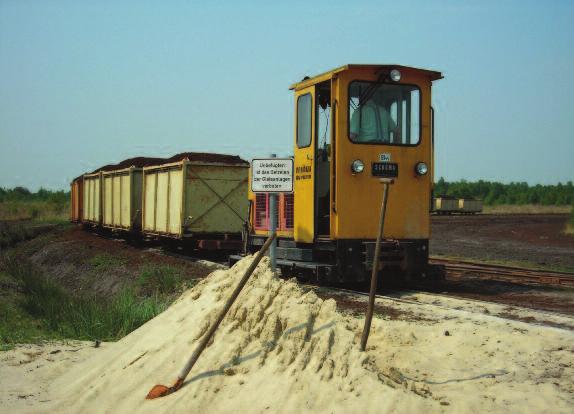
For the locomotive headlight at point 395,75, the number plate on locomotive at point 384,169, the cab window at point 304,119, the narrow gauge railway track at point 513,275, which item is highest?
the locomotive headlight at point 395,75

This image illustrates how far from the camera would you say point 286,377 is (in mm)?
5160

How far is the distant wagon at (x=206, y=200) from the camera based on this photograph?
18.3 metres

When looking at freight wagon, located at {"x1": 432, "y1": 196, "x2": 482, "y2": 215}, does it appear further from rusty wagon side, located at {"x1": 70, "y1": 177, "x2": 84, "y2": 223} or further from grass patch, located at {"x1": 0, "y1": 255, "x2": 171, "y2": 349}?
grass patch, located at {"x1": 0, "y1": 255, "x2": 171, "y2": 349}

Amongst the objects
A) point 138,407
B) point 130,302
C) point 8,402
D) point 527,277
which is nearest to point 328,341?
point 138,407

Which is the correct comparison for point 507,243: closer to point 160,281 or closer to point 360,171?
point 160,281

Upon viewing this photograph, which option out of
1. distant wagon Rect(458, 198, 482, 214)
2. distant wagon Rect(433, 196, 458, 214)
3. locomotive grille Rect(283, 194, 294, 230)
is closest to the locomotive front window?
locomotive grille Rect(283, 194, 294, 230)

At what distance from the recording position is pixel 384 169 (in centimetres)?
1055

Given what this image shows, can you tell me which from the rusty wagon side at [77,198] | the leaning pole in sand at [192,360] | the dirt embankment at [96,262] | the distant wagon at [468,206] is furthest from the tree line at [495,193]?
the leaning pole in sand at [192,360]

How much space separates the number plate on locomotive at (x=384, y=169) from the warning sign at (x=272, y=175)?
2933 mm

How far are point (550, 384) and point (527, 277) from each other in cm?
797

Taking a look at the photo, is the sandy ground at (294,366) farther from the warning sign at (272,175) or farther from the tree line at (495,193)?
the tree line at (495,193)

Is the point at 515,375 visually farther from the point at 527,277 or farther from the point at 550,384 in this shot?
the point at 527,277

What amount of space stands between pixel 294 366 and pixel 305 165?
599 centimetres

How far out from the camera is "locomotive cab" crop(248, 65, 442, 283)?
1031 centimetres
